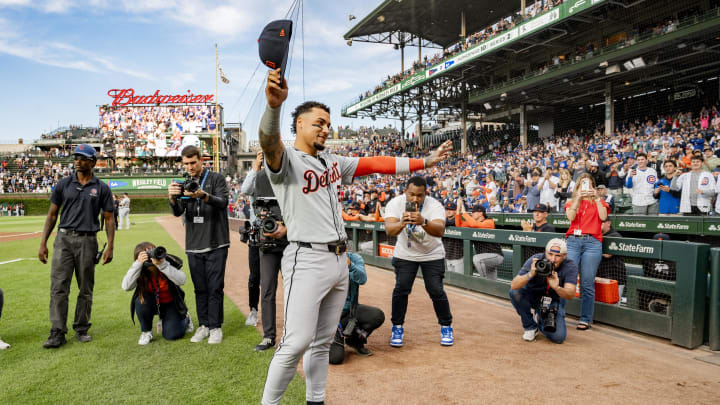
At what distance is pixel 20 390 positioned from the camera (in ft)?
11.0

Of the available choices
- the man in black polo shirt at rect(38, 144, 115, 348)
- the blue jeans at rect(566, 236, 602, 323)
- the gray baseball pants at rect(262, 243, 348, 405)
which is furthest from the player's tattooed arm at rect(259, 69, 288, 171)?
the blue jeans at rect(566, 236, 602, 323)

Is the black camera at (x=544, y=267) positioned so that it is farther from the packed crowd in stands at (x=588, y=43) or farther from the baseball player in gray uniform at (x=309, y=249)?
the packed crowd in stands at (x=588, y=43)

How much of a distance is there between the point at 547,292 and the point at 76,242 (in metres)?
5.21

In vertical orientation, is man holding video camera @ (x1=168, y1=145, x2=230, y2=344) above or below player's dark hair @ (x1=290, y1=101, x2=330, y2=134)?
below

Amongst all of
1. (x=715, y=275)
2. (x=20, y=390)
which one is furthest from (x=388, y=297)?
(x=20, y=390)

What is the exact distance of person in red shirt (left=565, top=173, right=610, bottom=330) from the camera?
205 inches

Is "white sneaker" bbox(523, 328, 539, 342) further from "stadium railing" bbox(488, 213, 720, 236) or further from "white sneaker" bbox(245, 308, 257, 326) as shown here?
"stadium railing" bbox(488, 213, 720, 236)

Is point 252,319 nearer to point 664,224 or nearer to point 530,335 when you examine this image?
point 530,335

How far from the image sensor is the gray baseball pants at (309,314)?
2418mm

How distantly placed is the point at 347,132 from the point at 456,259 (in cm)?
6378

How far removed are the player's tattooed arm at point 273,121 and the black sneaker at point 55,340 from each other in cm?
361

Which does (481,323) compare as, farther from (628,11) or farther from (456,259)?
(628,11)

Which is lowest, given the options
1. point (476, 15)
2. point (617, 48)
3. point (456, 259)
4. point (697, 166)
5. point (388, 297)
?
point (388, 297)

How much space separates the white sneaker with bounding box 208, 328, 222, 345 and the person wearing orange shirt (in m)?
4.44
